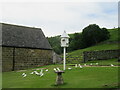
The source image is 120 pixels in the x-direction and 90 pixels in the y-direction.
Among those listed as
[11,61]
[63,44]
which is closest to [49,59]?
[11,61]

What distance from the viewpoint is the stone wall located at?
26.3 metres

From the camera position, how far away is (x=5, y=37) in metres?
27.8

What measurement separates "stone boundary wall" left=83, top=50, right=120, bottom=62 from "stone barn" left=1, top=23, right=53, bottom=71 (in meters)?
7.11

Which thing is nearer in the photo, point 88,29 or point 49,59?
point 49,59

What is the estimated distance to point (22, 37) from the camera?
3036cm

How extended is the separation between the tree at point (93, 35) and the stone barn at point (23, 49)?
102 ft

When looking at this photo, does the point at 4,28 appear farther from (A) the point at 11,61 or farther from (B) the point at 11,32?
(A) the point at 11,61

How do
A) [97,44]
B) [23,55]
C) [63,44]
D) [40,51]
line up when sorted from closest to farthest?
[63,44], [23,55], [40,51], [97,44]

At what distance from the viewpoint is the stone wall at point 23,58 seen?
1037 inches

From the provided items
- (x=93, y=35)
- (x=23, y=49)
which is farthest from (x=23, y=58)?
(x=93, y=35)

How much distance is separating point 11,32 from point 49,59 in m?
8.80

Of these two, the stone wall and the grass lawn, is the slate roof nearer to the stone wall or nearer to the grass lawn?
the stone wall

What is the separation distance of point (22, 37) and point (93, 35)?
119 feet

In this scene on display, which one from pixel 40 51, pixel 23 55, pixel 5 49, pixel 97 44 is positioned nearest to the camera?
pixel 5 49
